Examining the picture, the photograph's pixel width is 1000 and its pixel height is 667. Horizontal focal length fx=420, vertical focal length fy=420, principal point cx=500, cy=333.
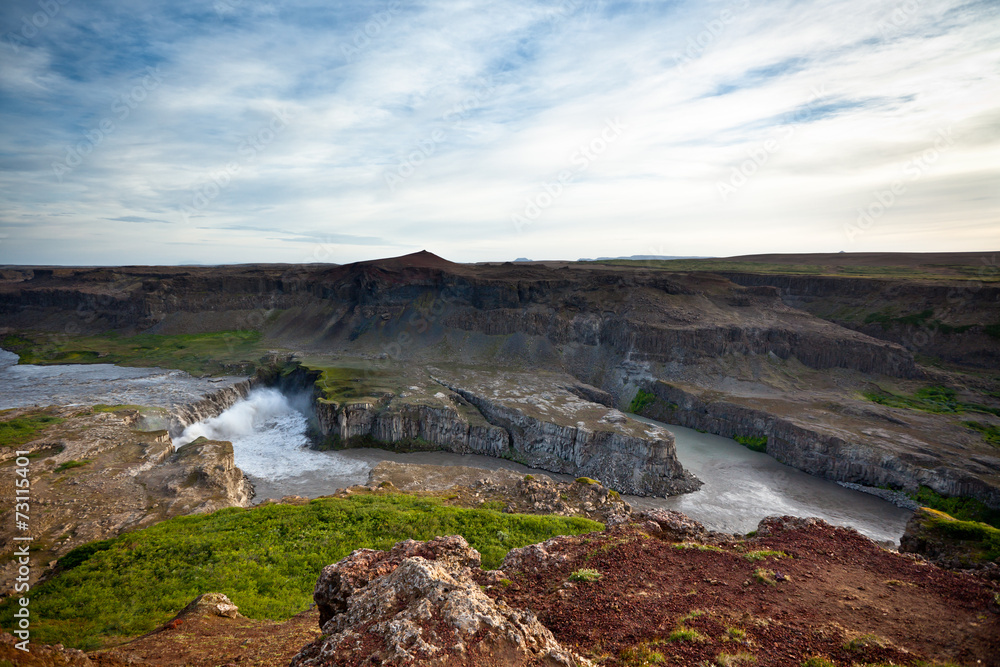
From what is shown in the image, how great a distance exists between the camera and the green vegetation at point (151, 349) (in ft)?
238

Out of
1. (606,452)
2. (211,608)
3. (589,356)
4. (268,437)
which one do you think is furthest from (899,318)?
(268,437)

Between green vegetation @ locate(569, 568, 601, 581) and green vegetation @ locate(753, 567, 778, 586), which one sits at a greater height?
green vegetation @ locate(569, 568, 601, 581)

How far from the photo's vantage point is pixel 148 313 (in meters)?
99.9

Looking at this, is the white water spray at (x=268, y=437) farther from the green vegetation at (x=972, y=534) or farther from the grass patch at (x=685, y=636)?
the green vegetation at (x=972, y=534)

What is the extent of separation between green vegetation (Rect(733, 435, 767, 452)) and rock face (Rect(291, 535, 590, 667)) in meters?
55.1

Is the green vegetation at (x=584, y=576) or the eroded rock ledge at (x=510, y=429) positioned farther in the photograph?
the eroded rock ledge at (x=510, y=429)

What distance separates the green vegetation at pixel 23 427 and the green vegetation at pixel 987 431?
94683mm

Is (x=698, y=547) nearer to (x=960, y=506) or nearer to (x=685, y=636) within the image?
(x=685, y=636)

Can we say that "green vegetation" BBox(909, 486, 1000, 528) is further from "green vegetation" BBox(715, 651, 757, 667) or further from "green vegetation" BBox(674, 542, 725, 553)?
"green vegetation" BBox(715, 651, 757, 667)

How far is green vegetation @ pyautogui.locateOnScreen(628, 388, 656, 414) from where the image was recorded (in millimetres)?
65688

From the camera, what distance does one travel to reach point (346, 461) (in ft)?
155

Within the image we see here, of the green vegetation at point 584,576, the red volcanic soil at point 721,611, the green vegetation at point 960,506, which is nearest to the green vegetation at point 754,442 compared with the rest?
the green vegetation at point 960,506

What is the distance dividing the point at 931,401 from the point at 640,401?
124 feet

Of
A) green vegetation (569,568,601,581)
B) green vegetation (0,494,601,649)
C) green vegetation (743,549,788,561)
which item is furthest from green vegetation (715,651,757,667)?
green vegetation (0,494,601,649)
